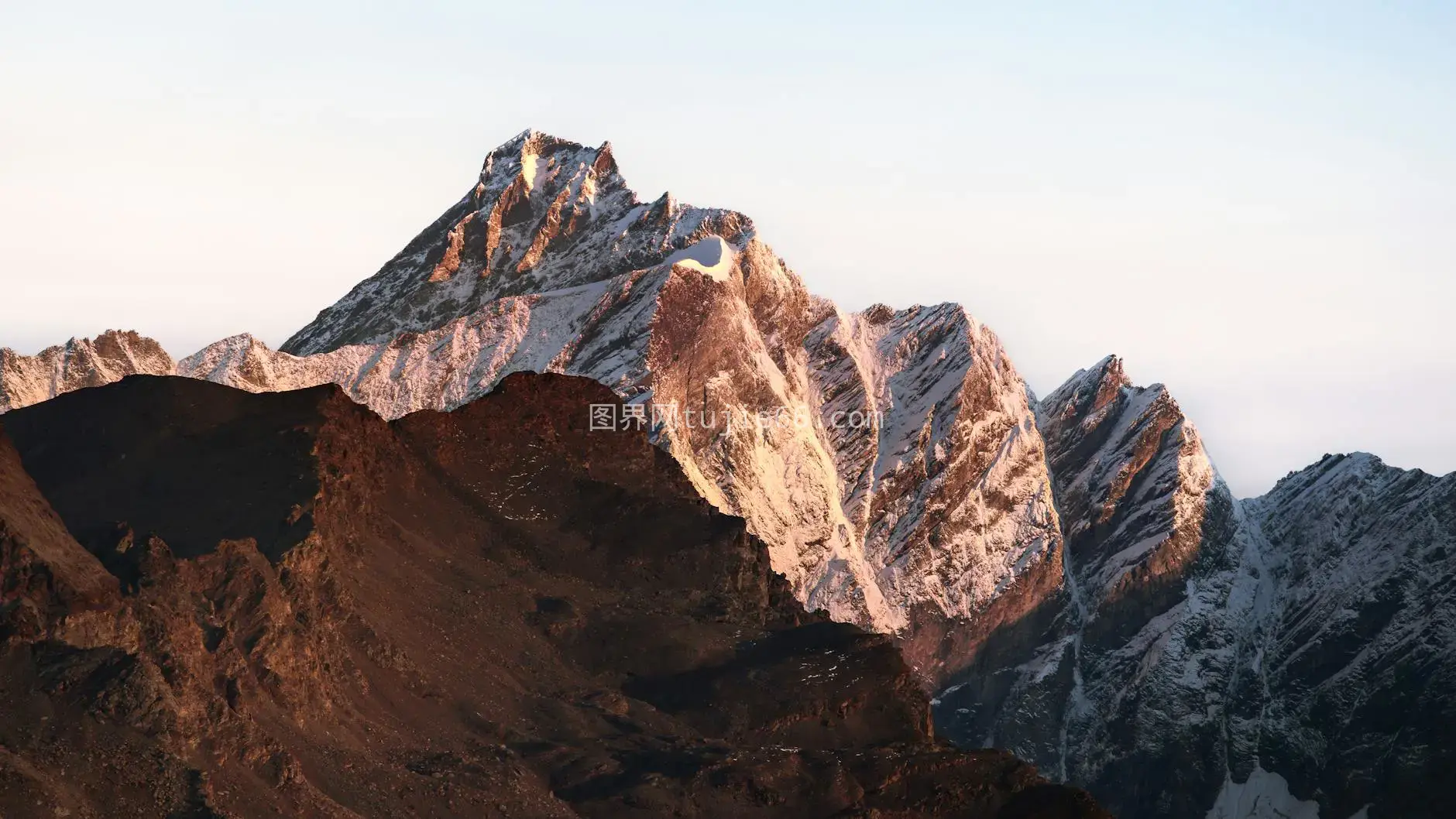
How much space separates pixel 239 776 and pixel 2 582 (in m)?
18.8

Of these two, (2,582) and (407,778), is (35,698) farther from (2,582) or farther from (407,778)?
(407,778)

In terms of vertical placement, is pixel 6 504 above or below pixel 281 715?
above

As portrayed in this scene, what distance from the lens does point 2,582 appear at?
182125 mm

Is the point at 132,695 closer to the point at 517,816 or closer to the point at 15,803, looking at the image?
the point at 15,803

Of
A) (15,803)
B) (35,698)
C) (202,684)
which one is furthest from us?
(202,684)

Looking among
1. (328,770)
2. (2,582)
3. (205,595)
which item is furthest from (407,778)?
(2,582)

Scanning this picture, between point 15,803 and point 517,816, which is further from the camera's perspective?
point 517,816

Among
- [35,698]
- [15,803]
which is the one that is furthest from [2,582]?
[15,803]

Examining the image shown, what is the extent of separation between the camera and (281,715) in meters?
198

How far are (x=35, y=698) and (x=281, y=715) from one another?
2347cm

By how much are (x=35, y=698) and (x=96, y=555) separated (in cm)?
1899

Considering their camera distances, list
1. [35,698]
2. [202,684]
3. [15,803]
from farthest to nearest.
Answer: [202,684] → [35,698] → [15,803]

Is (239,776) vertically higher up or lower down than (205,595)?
lower down

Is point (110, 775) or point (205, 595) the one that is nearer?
point (110, 775)
